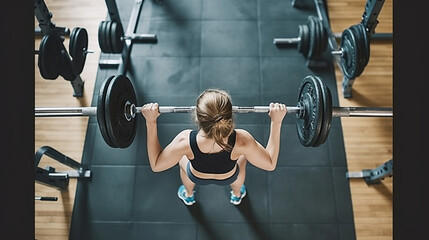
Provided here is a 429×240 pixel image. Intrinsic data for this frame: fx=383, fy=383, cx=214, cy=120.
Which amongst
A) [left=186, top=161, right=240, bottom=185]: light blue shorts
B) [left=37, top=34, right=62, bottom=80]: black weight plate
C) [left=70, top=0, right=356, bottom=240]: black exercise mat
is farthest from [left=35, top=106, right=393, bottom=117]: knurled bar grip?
[left=70, top=0, right=356, bottom=240]: black exercise mat

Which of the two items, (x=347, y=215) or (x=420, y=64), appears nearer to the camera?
(x=420, y=64)

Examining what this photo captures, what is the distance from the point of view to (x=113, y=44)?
8.96 ft

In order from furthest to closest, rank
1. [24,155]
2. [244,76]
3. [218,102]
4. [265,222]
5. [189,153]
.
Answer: [244,76] < [265,222] < [189,153] < [218,102] < [24,155]

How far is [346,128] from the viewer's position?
2801 millimetres

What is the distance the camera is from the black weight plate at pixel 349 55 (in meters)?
2.45

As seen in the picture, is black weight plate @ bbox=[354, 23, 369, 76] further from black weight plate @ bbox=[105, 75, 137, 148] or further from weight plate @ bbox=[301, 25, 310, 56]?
black weight plate @ bbox=[105, 75, 137, 148]

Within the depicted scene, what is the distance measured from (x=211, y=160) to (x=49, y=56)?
4.12ft

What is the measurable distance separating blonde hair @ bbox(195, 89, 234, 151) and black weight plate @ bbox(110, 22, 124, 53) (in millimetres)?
1422

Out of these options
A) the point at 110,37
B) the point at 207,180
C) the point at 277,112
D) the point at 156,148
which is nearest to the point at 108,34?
the point at 110,37

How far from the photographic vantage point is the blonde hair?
1518mm

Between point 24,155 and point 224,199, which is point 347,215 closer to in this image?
point 224,199

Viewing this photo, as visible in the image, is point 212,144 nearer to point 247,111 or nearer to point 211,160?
point 211,160

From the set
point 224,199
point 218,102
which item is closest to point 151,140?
point 218,102

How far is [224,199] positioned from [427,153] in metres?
2.12
